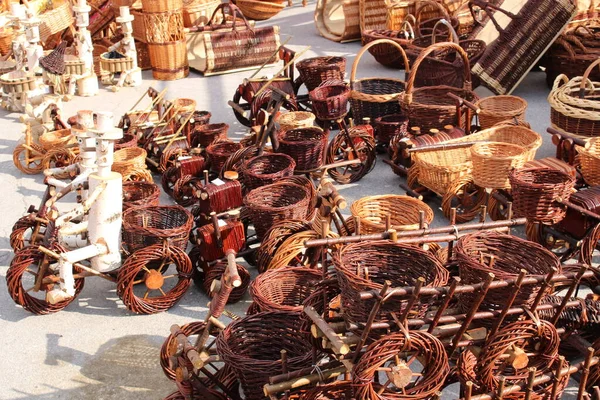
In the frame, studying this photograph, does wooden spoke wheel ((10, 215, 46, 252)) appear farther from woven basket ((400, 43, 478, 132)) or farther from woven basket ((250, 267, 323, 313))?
woven basket ((400, 43, 478, 132))

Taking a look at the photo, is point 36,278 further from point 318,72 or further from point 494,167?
point 318,72

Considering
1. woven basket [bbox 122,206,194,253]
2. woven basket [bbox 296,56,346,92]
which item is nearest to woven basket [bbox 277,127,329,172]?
woven basket [bbox 122,206,194,253]

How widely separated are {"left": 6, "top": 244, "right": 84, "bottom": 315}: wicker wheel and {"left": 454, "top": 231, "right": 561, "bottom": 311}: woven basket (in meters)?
2.69

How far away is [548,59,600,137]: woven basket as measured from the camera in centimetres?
682

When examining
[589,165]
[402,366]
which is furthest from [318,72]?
[402,366]

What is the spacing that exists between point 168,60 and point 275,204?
18.1ft

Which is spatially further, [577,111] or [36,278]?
[577,111]

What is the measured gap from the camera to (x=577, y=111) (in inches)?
270

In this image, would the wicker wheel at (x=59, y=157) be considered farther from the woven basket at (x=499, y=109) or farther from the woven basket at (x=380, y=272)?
the woven basket at (x=380, y=272)

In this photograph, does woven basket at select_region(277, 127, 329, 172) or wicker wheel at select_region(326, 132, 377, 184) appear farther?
wicker wheel at select_region(326, 132, 377, 184)

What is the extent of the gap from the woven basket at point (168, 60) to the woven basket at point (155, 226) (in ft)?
17.8

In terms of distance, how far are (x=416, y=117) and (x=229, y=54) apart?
4307 millimetres

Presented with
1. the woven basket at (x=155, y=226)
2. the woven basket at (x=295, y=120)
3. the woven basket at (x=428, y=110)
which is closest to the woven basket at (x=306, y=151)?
the woven basket at (x=295, y=120)

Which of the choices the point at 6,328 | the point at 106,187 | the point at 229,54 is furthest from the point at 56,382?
the point at 229,54
